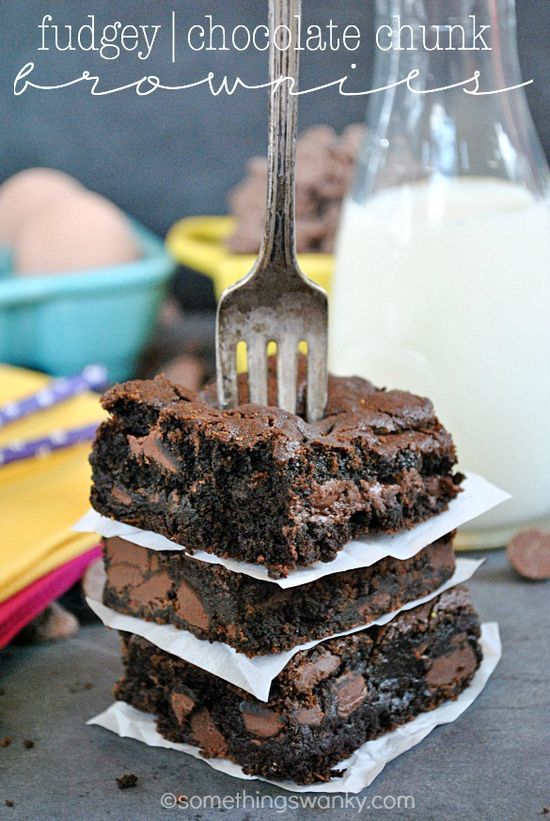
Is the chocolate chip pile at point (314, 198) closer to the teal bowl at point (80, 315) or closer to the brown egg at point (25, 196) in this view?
the teal bowl at point (80, 315)

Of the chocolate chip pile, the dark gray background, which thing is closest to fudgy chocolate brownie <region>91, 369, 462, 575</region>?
the chocolate chip pile

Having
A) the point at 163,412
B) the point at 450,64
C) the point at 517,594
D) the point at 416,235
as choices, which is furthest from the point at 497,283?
the point at 163,412

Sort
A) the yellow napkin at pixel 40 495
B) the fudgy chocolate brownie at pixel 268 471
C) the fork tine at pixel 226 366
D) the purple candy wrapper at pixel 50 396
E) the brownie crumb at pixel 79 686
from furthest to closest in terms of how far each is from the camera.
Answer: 1. the purple candy wrapper at pixel 50 396
2. the yellow napkin at pixel 40 495
3. the brownie crumb at pixel 79 686
4. the fork tine at pixel 226 366
5. the fudgy chocolate brownie at pixel 268 471

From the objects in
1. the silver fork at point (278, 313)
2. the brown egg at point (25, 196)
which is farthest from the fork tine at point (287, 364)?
the brown egg at point (25, 196)

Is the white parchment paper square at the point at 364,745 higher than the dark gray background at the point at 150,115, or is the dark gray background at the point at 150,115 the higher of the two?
the dark gray background at the point at 150,115

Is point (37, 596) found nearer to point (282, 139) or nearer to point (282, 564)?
point (282, 564)

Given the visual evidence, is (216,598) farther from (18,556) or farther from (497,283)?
(497,283)

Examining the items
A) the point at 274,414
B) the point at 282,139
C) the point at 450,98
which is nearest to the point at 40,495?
the point at 274,414
